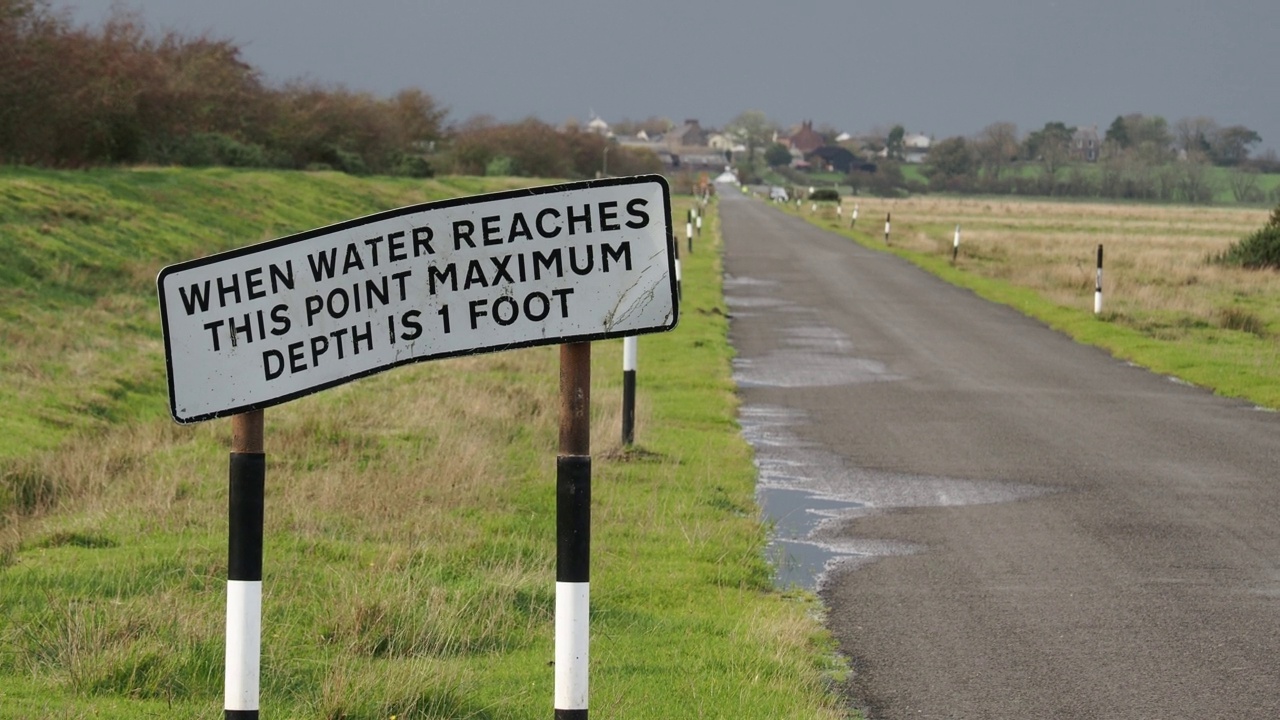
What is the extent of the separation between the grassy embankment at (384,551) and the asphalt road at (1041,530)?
625 millimetres

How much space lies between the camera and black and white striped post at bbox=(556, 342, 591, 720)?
14.1ft

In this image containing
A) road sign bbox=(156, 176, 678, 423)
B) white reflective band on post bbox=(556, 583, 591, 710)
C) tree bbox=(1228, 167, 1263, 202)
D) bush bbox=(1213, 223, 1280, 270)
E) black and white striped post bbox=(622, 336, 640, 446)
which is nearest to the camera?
road sign bbox=(156, 176, 678, 423)

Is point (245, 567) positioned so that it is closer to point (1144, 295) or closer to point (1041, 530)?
point (1041, 530)

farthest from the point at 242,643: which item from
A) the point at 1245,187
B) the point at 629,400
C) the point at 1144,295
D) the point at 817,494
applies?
the point at 1245,187

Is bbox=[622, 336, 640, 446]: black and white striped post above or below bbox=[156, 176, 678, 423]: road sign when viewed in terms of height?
below

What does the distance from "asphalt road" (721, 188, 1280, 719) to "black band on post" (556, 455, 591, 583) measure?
6.45 ft

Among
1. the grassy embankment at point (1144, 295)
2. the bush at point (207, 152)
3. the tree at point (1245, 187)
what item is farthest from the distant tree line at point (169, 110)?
the tree at point (1245, 187)

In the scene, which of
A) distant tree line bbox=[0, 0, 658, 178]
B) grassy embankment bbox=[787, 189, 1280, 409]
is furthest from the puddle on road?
distant tree line bbox=[0, 0, 658, 178]

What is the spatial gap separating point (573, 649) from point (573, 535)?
1.09 feet

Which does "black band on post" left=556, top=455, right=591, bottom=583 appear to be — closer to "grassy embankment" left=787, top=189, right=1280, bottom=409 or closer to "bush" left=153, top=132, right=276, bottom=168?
"grassy embankment" left=787, top=189, right=1280, bottom=409

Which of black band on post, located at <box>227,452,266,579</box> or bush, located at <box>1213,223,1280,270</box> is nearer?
black band on post, located at <box>227,452,266,579</box>

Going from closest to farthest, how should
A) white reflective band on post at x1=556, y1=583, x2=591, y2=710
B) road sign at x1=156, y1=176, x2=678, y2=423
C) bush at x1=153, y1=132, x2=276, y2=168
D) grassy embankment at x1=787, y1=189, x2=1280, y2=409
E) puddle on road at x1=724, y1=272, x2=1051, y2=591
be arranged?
road sign at x1=156, y1=176, x2=678, y2=423 → white reflective band on post at x1=556, y1=583, x2=591, y2=710 → puddle on road at x1=724, y1=272, x2=1051, y2=591 → grassy embankment at x1=787, y1=189, x2=1280, y2=409 → bush at x1=153, y1=132, x2=276, y2=168

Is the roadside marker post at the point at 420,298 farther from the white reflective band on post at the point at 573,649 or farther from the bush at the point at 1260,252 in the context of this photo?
the bush at the point at 1260,252

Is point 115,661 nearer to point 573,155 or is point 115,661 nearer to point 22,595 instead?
point 22,595
